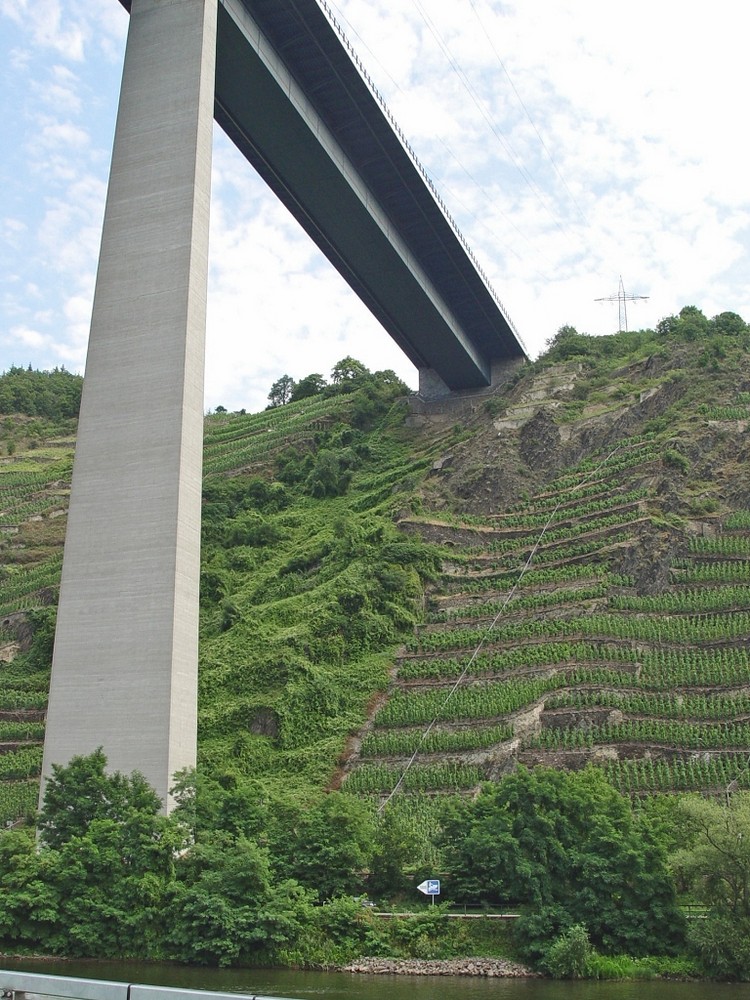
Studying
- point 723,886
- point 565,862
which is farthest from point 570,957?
point 723,886

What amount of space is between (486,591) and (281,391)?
179 ft

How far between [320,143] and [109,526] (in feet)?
60.0

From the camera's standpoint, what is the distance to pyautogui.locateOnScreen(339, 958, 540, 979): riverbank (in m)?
22.3

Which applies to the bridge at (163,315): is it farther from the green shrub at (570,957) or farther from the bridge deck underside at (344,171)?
the green shrub at (570,957)

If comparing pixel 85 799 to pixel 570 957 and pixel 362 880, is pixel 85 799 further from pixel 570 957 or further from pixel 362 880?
pixel 570 957

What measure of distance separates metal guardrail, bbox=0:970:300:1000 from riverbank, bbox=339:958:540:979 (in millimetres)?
14756

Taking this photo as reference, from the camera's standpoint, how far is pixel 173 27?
110ft

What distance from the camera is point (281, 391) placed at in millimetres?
93688

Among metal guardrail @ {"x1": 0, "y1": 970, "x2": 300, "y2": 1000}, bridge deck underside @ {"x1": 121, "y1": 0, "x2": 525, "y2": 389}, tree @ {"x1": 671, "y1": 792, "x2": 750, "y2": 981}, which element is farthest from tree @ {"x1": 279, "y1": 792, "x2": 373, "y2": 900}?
bridge deck underside @ {"x1": 121, "y1": 0, "x2": 525, "y2": 389}

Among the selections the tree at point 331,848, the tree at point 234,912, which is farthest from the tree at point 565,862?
the tree at point 234,912

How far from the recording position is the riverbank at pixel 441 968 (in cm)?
2227

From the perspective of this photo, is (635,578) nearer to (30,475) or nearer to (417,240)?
(417,240)

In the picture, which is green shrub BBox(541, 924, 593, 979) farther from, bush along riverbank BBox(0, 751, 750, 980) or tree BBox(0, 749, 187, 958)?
tree BBox(0, 749, 187, 958)

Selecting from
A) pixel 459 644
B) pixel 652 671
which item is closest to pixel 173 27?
pixel 459 644
